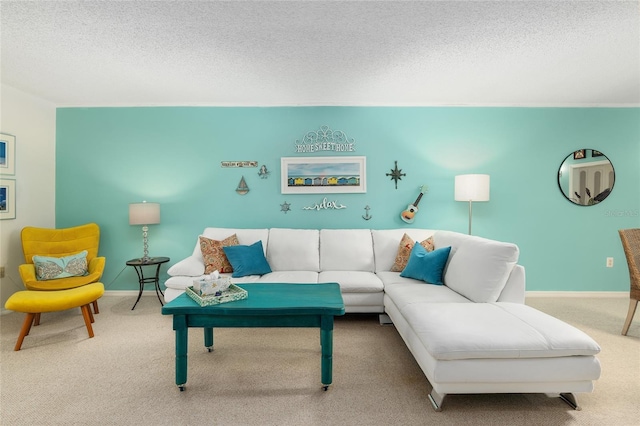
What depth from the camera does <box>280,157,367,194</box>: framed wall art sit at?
155 inches

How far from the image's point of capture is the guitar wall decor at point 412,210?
3.91m

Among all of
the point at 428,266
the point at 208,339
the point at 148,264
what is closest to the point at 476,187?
the point at 428,266

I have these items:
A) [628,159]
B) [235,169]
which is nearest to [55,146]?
[235,169]

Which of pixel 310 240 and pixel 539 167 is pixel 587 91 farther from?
pixel 310 240

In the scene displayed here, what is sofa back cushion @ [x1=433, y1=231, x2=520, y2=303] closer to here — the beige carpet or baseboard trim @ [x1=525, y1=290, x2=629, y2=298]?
the beige carpet

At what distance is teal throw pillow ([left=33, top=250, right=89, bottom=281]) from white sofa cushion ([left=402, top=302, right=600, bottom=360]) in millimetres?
3347

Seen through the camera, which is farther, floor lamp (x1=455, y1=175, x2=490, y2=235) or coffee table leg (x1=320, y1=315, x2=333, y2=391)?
floor lamp (x1=455, y1=175, x2=490, y2=235)

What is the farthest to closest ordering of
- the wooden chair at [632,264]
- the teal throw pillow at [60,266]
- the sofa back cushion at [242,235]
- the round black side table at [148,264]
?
the sofa back cushion at [242,235] → the round black side table at [148,264] → the teal throw pillow at [60,266] → the wooden chair at [632,264]

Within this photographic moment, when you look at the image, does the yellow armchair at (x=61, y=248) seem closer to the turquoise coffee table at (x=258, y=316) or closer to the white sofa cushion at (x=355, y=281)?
the turquoise coffee table at (x=258, y=316)

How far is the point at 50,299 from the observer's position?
258cm

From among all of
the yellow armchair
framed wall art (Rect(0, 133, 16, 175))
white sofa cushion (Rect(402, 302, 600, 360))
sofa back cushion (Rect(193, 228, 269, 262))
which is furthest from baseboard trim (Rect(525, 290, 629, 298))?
framed wall art (Rect(0, 133, 16, 175))

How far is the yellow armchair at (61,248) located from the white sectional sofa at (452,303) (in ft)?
3.18

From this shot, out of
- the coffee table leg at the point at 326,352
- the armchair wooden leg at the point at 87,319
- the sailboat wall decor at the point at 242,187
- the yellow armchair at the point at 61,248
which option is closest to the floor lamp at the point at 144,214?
the yellow armchair at the point at 61,248

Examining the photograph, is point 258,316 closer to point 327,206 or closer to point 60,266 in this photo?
point 327,206
